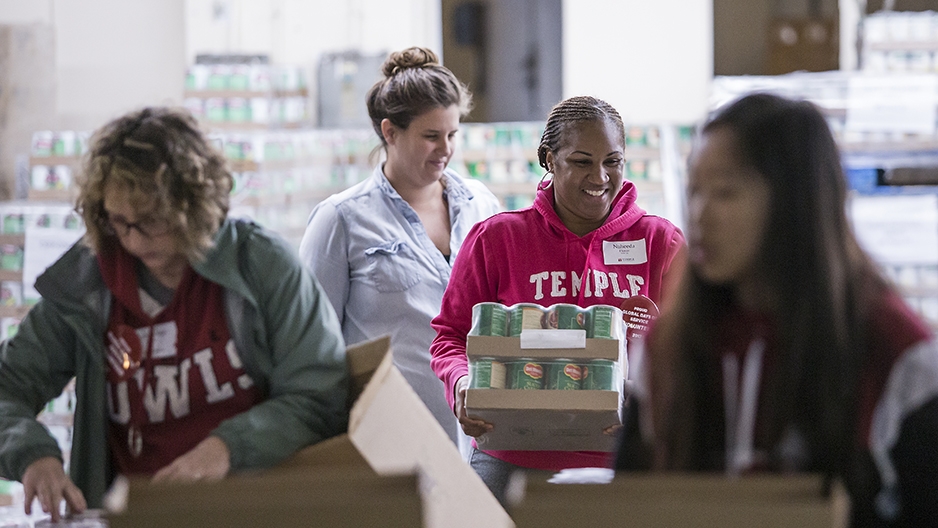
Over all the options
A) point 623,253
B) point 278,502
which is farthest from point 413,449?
point 623,253

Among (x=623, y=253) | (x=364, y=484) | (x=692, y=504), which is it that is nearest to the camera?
(x=692, y=504)

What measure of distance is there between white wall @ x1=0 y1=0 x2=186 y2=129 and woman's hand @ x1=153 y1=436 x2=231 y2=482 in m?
3.59

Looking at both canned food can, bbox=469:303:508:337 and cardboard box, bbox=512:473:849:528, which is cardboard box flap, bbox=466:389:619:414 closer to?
canned food can, bbox=469:303:508:337

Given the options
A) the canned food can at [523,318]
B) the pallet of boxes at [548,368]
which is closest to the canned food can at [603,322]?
the pallet of boxes at [548,368]

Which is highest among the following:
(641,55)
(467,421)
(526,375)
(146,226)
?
(641,55)

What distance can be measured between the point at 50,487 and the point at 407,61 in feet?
5.60

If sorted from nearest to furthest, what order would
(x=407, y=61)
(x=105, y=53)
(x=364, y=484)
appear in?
(x=364, y=484) → (x=407, y=61) → (x=105, y=53)

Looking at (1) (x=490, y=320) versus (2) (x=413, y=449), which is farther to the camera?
(1) (x=490, y=320)

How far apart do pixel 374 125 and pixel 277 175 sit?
196 cm

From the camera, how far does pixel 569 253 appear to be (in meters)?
2.38

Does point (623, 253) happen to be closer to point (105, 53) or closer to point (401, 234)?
point (401, 234)

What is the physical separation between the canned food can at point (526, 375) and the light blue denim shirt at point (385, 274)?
80 centimetres

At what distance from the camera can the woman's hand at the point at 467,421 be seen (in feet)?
6.97

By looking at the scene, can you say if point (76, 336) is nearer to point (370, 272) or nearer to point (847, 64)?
point (370, 272)
